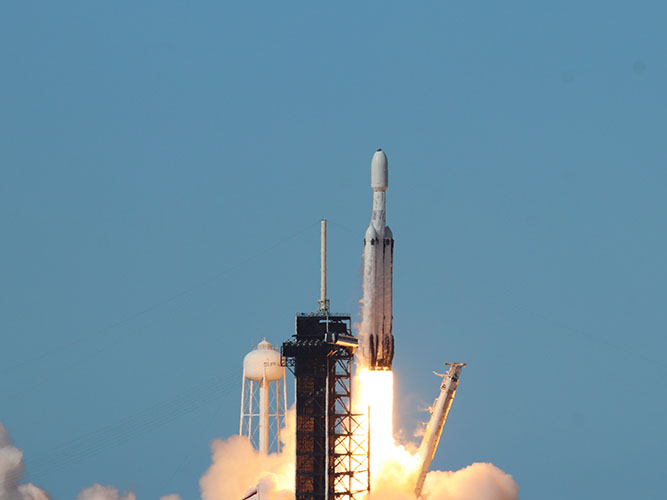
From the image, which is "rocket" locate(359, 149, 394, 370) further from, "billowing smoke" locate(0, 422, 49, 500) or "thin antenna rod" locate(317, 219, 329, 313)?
"billowing smoke" locate(0, 422, 49, 500)

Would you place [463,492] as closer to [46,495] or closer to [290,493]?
[290,493]

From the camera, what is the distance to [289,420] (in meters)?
191

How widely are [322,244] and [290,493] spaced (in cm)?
2053

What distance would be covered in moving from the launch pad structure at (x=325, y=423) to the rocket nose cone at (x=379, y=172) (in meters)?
11.9

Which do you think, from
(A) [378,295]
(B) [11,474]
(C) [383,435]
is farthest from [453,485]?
(B) [11,474]

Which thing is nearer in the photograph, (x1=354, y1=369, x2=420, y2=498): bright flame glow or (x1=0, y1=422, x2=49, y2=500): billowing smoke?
(x1=0, y1=422, x2=49, y2=500): billowing smoke

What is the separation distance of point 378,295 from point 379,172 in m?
9.54

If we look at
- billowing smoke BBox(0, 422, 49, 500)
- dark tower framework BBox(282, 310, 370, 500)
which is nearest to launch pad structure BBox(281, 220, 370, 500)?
dark tower framework BBox(282, 310, 370, 500)

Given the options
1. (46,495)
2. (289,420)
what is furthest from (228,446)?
(46,495)

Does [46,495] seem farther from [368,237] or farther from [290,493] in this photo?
[368,237]

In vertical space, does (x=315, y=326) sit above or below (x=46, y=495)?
above

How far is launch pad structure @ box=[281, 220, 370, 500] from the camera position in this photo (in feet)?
598

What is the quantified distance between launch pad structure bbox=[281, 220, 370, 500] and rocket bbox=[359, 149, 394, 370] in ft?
4.85

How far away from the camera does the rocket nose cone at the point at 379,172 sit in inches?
7274
